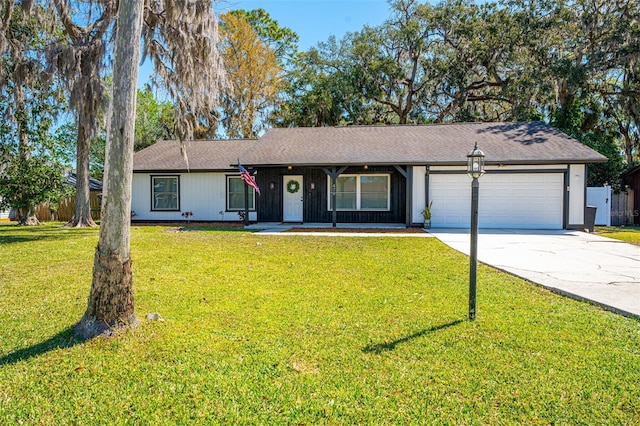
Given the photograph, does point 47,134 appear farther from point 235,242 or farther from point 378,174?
point 378,174

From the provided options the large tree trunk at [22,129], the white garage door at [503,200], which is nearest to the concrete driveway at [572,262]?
the white garage door at [503,200]

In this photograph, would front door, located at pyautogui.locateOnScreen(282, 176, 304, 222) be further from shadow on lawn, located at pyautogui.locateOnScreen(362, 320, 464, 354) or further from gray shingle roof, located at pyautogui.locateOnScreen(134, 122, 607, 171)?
shadow on lawn, located at pyautogui.locateOnScreen(362, 320, 464, 354)

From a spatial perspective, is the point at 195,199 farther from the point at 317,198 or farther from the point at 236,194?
the point at 317,198

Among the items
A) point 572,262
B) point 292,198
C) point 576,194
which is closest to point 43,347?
point 572,262

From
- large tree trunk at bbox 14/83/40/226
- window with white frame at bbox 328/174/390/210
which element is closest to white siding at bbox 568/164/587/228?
window with white frame at bbox 328/174/390/210

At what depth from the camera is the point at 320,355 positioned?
3074 mm

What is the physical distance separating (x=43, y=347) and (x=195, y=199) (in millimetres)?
12698

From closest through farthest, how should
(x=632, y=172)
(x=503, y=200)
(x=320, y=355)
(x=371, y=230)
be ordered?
(x=320, y=355) → (x=371, y=230) → (x=503, y=200) → (x=632, y=172)

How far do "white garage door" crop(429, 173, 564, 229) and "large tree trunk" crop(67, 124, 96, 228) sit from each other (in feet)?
38.2

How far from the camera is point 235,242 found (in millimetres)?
9328

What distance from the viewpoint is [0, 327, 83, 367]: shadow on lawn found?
3.00 meters

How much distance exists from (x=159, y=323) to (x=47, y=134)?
11767 millimetres

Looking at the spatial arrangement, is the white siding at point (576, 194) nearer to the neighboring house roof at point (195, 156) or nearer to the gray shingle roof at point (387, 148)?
the gray shingle roof at point (387, 148)

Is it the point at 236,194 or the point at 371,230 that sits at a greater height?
the point at 236,194
